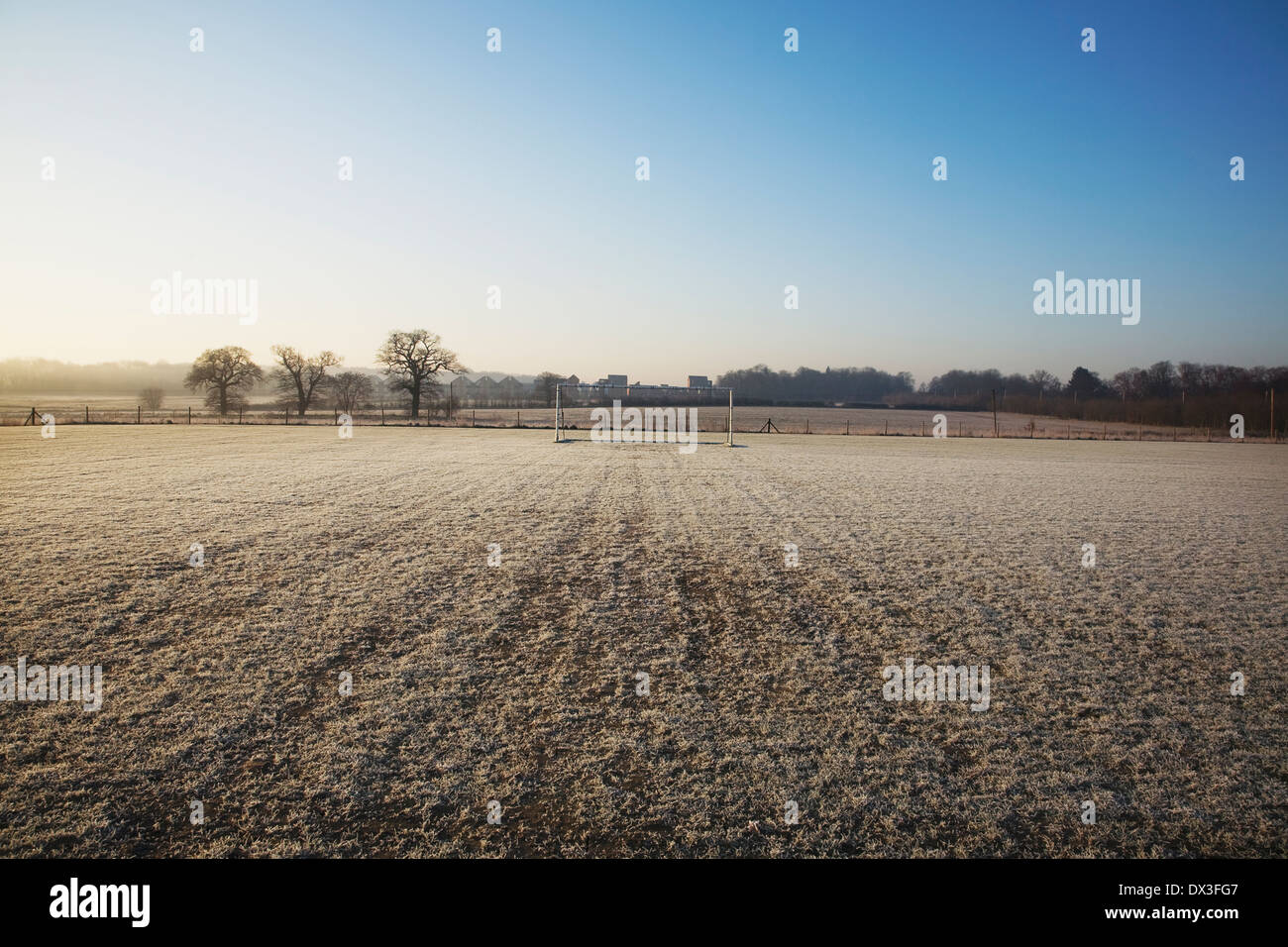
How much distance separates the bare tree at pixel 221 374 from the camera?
64562mm

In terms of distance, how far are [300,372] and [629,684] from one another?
2901 inches

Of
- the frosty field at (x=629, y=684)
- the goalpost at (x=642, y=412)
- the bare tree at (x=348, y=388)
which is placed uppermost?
the bare tree at (x=348, y=388)

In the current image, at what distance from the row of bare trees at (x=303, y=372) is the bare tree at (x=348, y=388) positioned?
187 mm

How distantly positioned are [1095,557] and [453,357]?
210ft

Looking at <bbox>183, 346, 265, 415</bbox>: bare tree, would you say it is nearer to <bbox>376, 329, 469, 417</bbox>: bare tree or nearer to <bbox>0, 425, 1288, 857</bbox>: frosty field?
<bbox>376, 329, 469, 417</bbox>: bare tree

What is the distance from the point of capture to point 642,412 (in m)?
59.8

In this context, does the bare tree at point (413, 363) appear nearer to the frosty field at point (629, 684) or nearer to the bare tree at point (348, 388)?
the bare tree at point (348, 388)

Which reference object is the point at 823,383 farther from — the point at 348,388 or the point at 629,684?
the point at 629,684

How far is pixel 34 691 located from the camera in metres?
4.54

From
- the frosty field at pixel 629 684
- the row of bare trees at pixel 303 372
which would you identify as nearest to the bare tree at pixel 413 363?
the row of bare trees at pixel 303 372

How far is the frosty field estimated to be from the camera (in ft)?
10.5

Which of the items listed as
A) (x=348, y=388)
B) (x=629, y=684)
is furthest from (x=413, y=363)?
(x=629, y=684)
